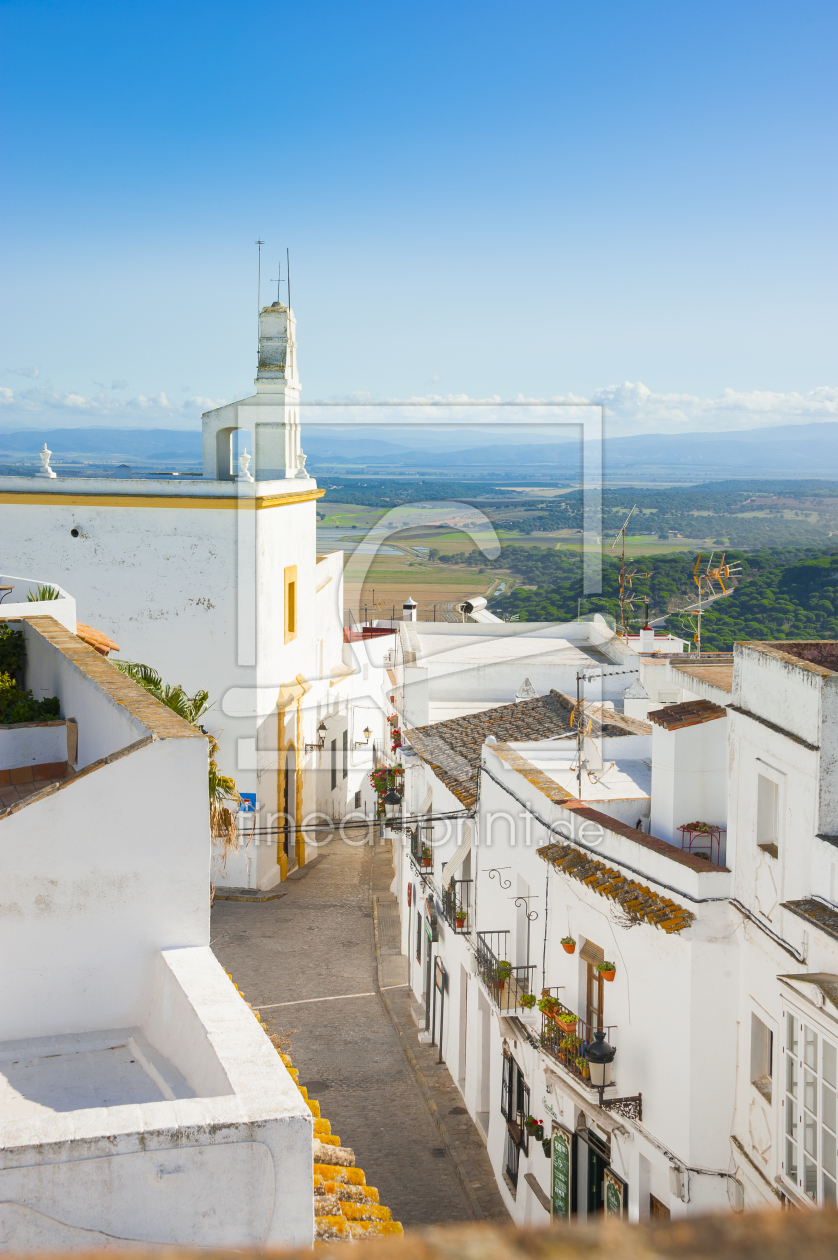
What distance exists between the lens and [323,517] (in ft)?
86.0

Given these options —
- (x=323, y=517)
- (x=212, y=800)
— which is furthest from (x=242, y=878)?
(x=212, y=800)

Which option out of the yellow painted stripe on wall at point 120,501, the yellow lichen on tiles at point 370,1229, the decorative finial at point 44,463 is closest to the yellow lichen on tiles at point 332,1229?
the yellow lichen on tiles at point 370,1229

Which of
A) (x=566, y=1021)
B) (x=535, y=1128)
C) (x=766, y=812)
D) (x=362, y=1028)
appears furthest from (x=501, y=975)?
(x=362, y=1028)

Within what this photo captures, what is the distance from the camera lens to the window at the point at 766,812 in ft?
28.7

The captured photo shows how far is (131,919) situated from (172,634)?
1519 centimetres

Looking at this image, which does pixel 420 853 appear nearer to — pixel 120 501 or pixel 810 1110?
pixel 120 501

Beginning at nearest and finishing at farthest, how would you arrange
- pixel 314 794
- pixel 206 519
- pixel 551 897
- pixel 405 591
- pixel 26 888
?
pixel 26 888
pixel 551 897
pixel 206 519
pixel 314 794
pixel 405 591

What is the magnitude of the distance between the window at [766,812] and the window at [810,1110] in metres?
1.45

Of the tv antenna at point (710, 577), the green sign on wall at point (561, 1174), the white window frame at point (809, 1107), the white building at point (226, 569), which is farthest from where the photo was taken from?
the white building at point (226, 569)

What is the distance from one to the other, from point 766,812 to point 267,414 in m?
15.9

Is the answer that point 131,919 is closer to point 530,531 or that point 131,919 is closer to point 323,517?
point 530,531

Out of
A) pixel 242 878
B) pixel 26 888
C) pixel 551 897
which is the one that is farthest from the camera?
pixel 242 878

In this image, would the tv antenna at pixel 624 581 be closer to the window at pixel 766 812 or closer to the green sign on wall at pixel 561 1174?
the window at pixel 766 812

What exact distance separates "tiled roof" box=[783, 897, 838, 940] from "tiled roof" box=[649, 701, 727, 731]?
234cm
